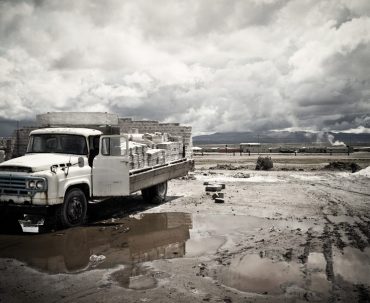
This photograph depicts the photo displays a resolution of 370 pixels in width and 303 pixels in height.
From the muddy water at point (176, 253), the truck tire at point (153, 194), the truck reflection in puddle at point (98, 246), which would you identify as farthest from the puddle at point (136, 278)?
the truck tire at point (153, 194)

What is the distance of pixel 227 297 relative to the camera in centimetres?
452

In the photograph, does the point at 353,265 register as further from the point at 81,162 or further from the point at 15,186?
the point at 15,186

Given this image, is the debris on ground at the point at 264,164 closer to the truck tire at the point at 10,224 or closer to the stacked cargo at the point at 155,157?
the stacked cargo at the point at 155,157

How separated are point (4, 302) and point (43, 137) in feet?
16.9

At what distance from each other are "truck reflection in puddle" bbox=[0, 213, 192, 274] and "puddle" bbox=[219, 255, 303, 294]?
122 cm

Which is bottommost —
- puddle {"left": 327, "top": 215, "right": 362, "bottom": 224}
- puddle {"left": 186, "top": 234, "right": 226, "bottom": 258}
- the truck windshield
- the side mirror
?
puddle {"left": 186, "top": 234, "right": 226, "bottom": 258}

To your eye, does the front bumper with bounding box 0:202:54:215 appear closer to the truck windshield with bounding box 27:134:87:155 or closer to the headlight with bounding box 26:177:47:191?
the headlight with bounding box 26:177:47:191

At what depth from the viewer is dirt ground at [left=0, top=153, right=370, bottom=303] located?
4695 mm

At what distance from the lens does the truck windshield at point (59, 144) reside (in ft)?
28.4

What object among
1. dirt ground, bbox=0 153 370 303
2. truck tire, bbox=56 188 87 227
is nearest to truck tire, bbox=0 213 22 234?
dirt ground, bbox=0 153 370 303

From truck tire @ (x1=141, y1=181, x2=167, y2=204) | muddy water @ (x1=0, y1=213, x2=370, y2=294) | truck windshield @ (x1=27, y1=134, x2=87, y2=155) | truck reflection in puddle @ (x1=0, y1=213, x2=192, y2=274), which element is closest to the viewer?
muddy water @ (x1=0, y1=213, x2=370, y2=294)

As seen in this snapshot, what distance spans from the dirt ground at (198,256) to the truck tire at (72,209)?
0.25 metres

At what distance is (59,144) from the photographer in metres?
8.71

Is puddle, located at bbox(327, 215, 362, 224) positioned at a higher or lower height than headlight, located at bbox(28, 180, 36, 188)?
lower
